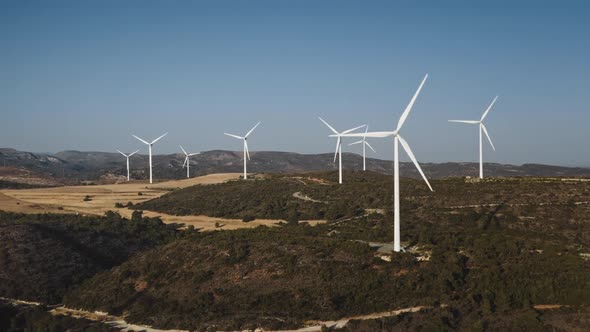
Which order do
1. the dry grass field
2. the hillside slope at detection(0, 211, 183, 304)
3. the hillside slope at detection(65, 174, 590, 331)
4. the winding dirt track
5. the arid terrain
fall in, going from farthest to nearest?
the dry grass field < the hillside slope at detection(0, 211, 183, 304) < the hillside slope at detection(65, 174, 590, 331) < the arid terrain < the winding dirt track

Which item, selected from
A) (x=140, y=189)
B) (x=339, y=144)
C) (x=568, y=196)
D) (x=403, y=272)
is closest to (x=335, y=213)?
(x=339, y=144)

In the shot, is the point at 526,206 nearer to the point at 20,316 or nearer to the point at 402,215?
the point at 402,215

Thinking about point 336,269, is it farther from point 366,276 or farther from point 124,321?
point 124,321


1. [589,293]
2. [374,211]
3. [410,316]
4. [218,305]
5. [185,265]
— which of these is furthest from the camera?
[374,211]

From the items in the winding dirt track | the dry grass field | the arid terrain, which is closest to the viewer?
the winding dirt track

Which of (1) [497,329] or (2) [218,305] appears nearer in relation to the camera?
(1) [497,329]

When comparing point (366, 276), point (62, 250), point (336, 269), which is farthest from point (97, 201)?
point (366, 276)

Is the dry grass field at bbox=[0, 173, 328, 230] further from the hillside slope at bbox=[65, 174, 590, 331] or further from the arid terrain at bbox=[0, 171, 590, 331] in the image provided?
the hillside slope at bbox=[65, 174, 590, 331]

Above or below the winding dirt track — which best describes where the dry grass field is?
above

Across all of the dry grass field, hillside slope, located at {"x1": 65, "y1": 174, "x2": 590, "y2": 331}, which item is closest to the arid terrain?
hillside slope, located at {"x1": 65, "y1": 174, "x2": 590, "y2": 331}
